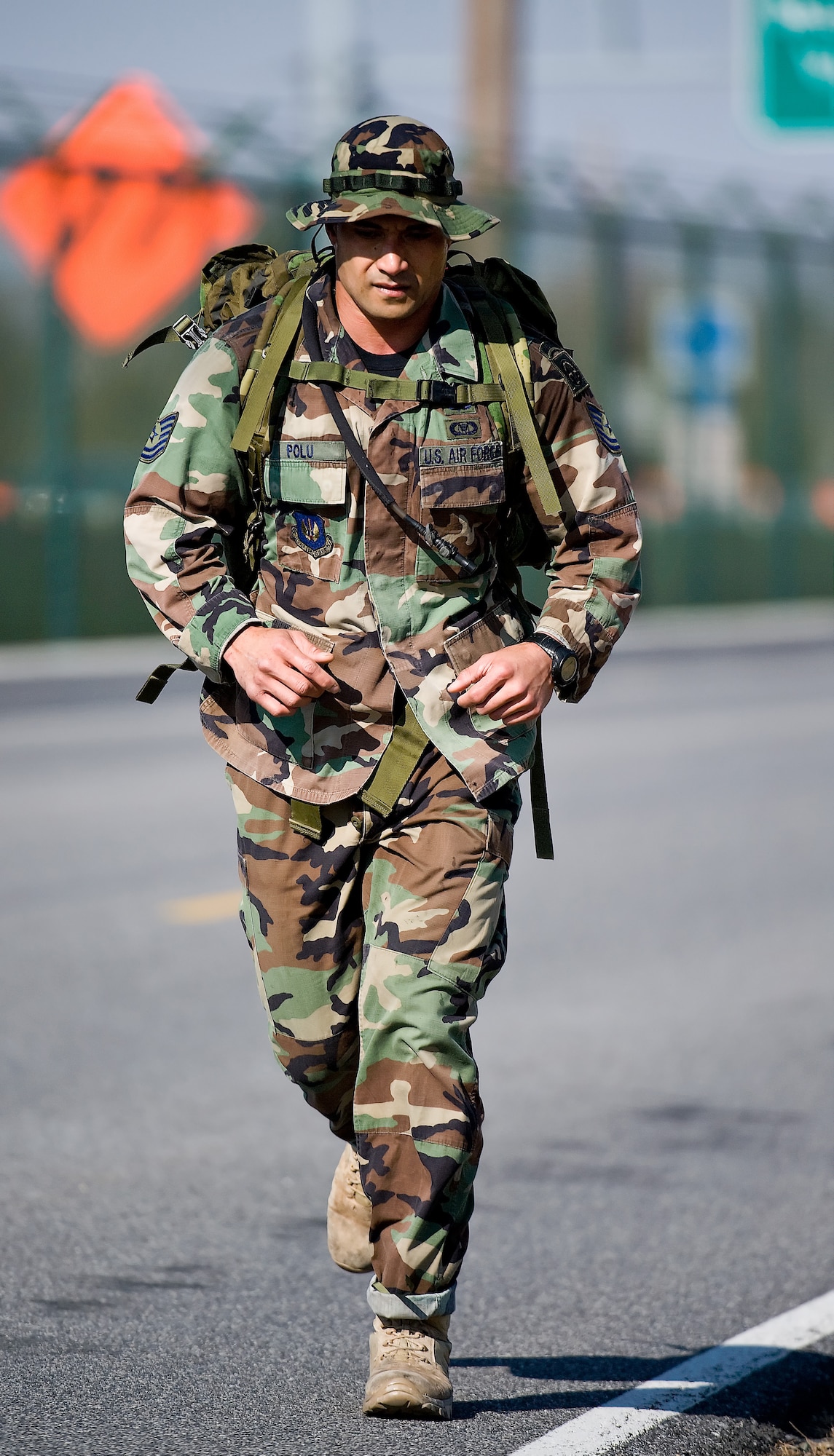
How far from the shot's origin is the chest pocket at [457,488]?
3570mm

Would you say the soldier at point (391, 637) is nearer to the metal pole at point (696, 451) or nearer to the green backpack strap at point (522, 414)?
the green backpack strap at point (522, 414)

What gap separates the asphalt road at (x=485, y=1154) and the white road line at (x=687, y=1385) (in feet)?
0.16

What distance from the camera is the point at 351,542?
360 centimetres

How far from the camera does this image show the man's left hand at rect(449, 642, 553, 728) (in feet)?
11.6

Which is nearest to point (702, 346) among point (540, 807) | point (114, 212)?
point (114, 212)

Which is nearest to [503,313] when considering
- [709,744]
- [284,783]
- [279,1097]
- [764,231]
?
[284,783]

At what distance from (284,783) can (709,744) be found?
34.8 ft

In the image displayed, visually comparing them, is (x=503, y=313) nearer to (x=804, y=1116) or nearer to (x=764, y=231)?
(x=804, y=1116)

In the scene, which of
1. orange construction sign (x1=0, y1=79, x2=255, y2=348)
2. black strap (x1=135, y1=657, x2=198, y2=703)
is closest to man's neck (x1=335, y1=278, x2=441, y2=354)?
black strap (x1=135, y1=657, x2=198, y2=703)

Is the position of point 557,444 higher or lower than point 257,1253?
higher

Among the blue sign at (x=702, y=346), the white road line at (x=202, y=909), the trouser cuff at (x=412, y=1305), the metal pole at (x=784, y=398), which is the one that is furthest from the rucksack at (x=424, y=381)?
the metal pole at (x=784, y=398)

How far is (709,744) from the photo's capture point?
13984 millimetres

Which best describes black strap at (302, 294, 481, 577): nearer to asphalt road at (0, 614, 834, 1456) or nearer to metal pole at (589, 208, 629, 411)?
asphalt road at (0, 614, 834, 1456)

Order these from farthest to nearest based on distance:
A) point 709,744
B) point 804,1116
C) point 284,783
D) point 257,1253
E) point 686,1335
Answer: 1. point 709,744
2. point 804,1116
3. point 257,1253
4. point 686,1335
5. point 284,783
